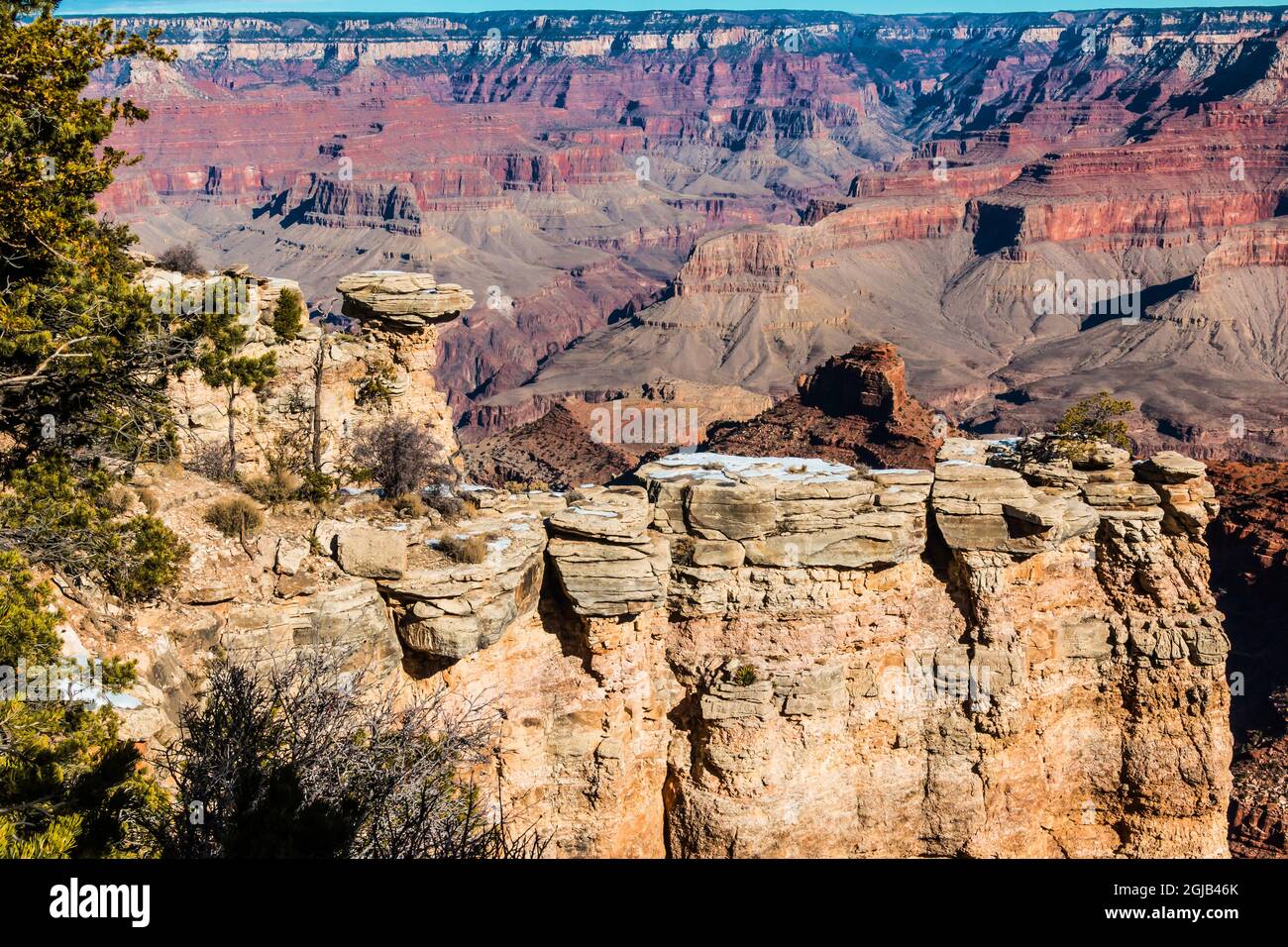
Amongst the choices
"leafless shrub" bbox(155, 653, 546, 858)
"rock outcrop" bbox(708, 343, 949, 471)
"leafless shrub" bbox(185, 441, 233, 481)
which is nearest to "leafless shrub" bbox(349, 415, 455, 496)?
"leafless shrub" bbox(185, 441, 233, 481)

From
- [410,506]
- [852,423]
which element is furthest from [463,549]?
[852,423]

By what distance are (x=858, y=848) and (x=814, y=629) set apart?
13.8ft

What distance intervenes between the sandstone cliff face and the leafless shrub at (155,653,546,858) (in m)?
2.11

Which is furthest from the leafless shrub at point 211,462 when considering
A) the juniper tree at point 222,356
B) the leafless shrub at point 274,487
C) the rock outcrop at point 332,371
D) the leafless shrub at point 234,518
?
the leafless shrub at point 234,518

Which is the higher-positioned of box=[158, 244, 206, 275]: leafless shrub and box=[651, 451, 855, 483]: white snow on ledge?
box=[158, 244, 206, 275]: leafless shrub

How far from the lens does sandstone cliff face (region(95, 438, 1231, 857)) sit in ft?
60.8

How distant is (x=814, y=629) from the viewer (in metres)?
19.9

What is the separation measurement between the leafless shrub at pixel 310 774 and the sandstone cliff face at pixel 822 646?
2110 millimetres

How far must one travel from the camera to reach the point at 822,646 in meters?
19.9

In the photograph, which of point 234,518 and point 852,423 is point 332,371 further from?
point 852,423

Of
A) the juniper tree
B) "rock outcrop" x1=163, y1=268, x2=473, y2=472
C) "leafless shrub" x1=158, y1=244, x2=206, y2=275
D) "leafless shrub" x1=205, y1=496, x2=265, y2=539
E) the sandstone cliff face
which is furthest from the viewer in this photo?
"leafless shrub" x1=158, y1=244, x2=206, y2=275

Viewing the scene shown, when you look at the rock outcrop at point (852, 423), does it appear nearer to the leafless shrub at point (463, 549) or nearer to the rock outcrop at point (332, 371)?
the rock outcrop at point (332, 371)

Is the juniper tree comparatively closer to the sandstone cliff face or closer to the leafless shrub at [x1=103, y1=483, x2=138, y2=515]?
the sandstone cliff face
